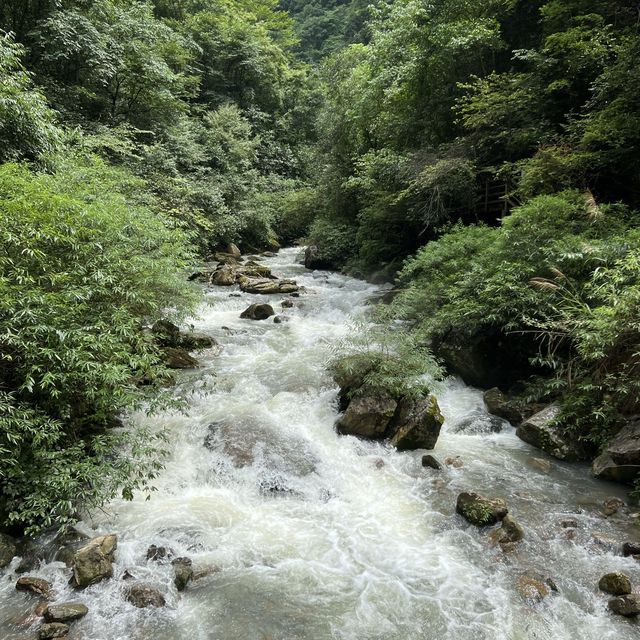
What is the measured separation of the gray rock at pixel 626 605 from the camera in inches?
140

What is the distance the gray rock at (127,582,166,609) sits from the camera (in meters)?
3.69

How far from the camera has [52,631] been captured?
335 cm

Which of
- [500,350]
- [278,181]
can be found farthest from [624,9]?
[278,181]

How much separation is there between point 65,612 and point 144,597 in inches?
24.7

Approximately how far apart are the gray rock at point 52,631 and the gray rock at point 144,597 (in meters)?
0.51

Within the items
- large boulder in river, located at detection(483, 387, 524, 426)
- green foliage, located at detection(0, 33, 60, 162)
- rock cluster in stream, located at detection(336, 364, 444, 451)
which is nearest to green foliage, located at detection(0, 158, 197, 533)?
green foliage, located at detection(0, 33, 60, 162)

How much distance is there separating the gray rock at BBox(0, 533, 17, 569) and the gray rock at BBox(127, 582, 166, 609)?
4.38ft

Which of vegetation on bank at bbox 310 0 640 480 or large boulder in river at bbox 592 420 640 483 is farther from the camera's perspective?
vegetation on bank at bbox 310 0 640 480

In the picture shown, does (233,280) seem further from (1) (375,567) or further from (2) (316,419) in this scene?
(1) (375,567)

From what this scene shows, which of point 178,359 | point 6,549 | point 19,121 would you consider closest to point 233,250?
point 178,359

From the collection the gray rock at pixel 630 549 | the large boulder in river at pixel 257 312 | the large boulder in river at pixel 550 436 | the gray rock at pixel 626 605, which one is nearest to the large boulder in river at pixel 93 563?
the gray rock at pixel 626 605

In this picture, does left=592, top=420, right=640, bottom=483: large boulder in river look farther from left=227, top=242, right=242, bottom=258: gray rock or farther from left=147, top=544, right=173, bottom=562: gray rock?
left=227, top=242, right=242, bottom=258: gray rock

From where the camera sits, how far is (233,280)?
1547 centimetres

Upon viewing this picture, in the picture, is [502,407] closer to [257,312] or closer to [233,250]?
[257,312]
